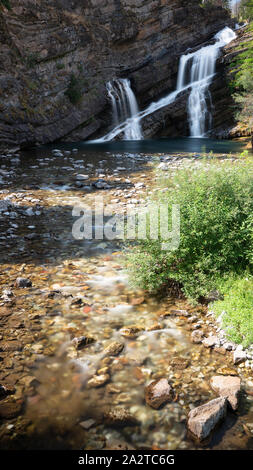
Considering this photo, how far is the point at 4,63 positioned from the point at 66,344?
2060cm

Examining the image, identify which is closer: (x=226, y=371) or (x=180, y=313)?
(x=226, y=371)

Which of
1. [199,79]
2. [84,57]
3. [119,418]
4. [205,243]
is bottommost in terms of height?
[119,418]

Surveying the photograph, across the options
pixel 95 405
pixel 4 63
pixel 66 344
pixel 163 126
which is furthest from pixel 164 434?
pixel 163 126

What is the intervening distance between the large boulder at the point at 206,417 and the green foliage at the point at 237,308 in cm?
101

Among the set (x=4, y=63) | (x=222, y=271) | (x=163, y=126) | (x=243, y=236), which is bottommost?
(x=222, y=271)

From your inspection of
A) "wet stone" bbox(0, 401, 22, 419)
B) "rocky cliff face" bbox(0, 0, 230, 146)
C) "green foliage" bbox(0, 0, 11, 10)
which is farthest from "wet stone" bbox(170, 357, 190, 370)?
"green foliage" bbox(0, 0, 11, 10)

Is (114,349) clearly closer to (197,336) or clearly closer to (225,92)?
(197,336)

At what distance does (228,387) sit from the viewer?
134 inches

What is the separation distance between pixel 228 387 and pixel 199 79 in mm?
32955

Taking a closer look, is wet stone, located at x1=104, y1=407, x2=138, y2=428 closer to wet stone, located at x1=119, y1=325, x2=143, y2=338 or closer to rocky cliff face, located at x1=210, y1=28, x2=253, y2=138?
wet stone, located at x1=119, y1=325, x2=143, y2=338

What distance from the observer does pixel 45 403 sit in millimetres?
3328

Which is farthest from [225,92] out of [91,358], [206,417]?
[206,417]

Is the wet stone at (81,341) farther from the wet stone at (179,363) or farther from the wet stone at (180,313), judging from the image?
the wet stone at (180,313)

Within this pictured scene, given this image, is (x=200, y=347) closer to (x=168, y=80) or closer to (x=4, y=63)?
(x=4, y=63)
